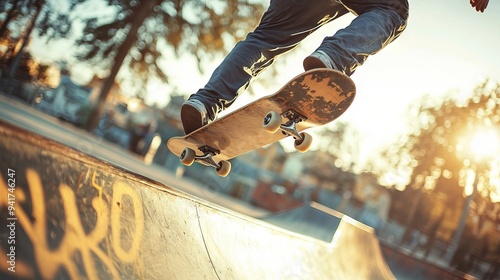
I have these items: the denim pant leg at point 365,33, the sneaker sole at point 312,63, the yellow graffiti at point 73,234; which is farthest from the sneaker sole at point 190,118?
the yellow graffiti at point 73,234

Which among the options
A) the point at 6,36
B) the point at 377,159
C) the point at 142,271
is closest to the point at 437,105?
the point at 377,159

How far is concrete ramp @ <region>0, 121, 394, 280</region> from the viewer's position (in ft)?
3.92

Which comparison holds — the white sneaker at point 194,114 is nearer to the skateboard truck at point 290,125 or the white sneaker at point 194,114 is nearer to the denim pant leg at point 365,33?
the skateboard truck at point 290,125

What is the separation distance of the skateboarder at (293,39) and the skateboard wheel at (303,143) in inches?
19.3

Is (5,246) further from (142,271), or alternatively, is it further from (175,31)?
(175,31)

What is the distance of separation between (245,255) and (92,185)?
124 cm

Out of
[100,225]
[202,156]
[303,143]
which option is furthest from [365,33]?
[100,225]

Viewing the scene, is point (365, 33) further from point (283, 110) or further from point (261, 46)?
point (261, 46)

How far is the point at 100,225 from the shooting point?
58.6 inches

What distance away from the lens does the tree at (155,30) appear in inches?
581

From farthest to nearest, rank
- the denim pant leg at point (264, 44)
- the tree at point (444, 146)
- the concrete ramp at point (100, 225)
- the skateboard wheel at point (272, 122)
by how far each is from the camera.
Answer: the tree at point (444, 146) → the denim pant leg at point (264, 44) → the skateboard wheel at point (272, 122) → the concrete ramp at point (100, 225)

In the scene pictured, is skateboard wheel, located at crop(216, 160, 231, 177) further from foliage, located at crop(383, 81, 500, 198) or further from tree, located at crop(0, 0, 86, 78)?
foliage, located at crop(383, 81, 500, 198)

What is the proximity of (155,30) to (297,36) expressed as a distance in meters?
13.5

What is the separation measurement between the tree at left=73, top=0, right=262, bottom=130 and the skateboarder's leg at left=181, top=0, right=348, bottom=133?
1214cm
